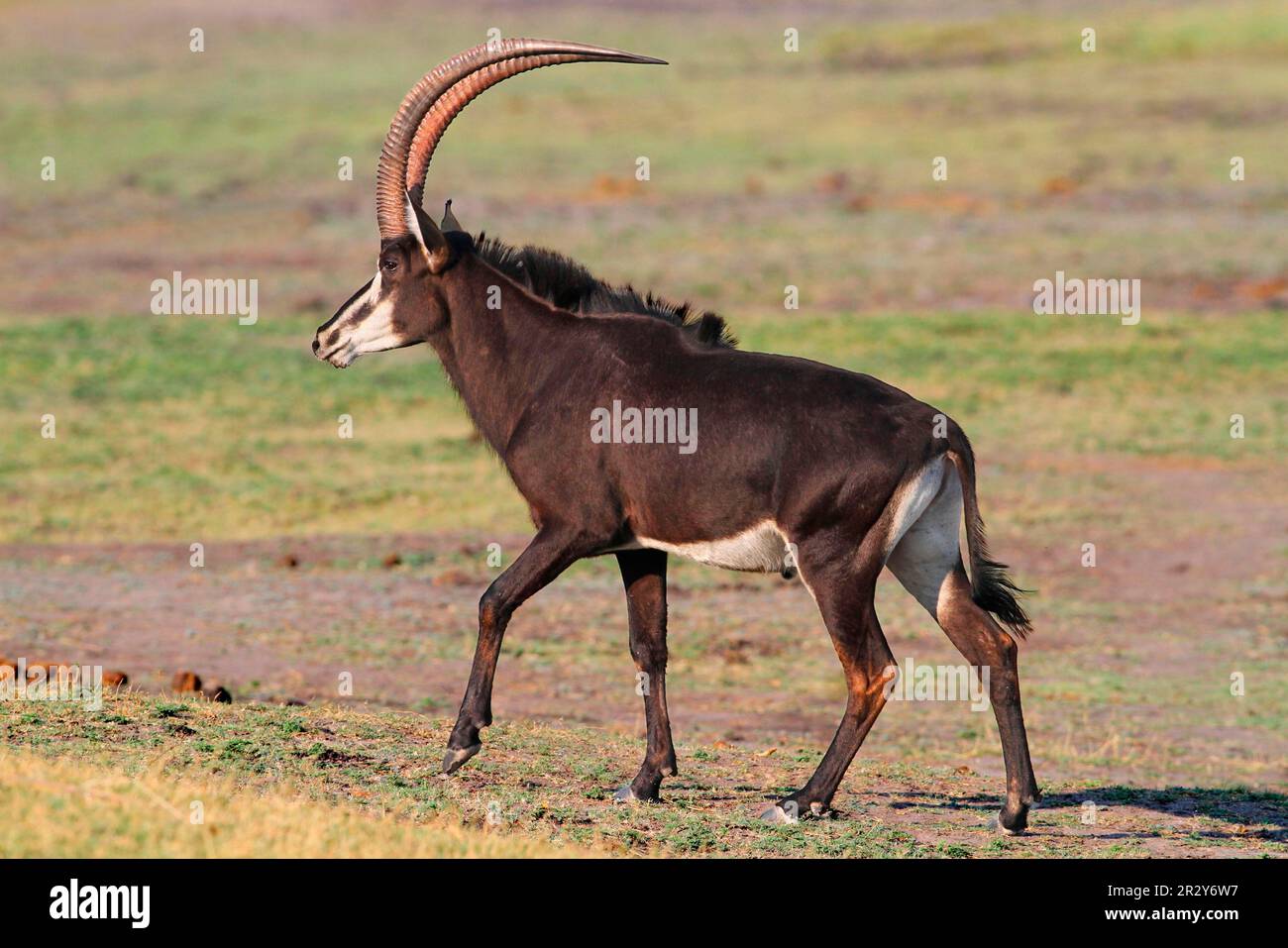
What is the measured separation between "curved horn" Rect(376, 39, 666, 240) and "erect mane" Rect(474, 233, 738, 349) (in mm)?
490

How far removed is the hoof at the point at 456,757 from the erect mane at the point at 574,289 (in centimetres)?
229

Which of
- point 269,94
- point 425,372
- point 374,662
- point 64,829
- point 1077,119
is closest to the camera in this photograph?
point 64,829

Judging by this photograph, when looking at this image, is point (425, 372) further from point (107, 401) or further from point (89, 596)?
point (89, 596)

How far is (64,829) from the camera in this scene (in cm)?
757

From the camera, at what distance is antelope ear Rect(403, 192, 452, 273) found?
1003cm

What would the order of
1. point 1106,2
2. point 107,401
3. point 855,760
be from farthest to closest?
point 1106,2
point 107,401
point 855,760

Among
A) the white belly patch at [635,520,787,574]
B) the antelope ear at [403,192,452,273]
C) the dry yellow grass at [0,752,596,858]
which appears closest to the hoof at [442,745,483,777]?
the dry yellow grass at [0,752,596,858]

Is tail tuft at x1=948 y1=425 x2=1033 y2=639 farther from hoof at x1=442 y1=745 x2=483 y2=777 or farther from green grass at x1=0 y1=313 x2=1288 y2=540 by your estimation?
green grass at x1=0 y1=313 x2=1288 y2=540

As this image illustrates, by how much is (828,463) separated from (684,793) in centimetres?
196

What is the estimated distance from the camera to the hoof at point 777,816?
9234mm

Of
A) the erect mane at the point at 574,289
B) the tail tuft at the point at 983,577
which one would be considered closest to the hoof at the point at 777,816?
the tail tuft at the point at 983,577

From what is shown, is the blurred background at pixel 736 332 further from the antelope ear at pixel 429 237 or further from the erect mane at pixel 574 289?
the antelope ear at pixel 429 237

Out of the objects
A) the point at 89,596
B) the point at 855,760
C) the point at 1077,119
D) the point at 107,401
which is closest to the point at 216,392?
the point at 107,401

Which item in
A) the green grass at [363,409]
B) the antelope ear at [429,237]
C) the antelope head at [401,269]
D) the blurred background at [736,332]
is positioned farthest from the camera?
the green grass at [363,409]
